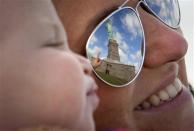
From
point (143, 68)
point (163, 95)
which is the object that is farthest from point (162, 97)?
point (143, 68)

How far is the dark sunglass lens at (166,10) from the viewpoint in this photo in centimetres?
124

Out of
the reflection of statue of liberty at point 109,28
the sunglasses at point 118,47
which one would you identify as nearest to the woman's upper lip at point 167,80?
the sunglasses at point 118,47

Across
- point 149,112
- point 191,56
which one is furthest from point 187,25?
point 149,112

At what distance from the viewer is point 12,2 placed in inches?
26.5

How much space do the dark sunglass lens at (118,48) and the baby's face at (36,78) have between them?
0.40 m

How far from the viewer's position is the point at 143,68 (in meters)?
1.19

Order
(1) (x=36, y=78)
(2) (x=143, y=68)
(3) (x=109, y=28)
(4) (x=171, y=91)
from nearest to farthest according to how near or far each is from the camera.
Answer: (1) (x=36, y=78) → (3) (x=109, y=28) → (2) (x=143, y=68) → (4) (x=171, y=91)

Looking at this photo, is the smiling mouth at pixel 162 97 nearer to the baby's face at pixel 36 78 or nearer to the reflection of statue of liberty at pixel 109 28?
the reflection of statue of liberty at pixel 109 28

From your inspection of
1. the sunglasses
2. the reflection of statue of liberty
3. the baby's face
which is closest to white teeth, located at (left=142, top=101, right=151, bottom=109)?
the sunglasses

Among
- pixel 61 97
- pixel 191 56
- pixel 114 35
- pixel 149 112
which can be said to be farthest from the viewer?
pixel 191 56

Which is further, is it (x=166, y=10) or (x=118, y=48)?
(x=166, y=10)

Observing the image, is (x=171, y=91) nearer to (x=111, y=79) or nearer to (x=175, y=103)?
(x=175, y=103)

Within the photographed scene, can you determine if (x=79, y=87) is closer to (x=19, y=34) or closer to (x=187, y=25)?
(x=19, y=34)

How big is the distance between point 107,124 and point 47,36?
488 mm
